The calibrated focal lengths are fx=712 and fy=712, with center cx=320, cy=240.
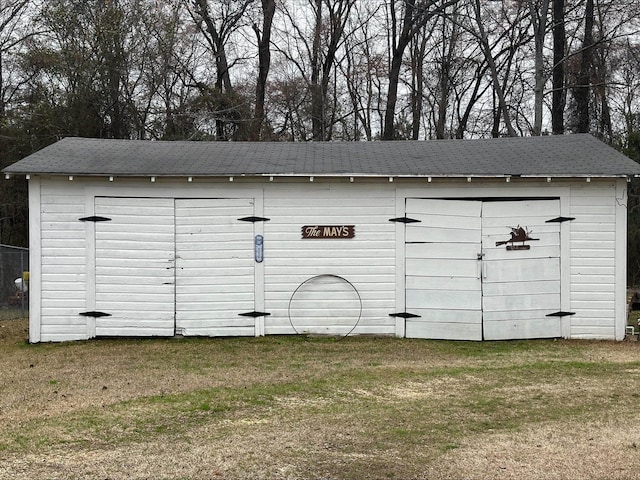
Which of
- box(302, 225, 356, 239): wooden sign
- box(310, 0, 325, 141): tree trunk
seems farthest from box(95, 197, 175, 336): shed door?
box(310, 0, 325, 141): tree trunk

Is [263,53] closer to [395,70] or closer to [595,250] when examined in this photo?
[395,70]

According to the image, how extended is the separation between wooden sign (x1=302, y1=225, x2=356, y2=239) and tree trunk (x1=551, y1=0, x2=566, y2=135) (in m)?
13.4

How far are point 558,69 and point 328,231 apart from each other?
15.0 meters

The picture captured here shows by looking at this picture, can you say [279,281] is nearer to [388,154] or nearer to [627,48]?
[388,154]

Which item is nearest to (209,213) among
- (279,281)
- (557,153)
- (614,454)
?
(279,281)

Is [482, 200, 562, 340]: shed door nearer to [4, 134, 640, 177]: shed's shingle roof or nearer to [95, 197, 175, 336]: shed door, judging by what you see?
[4, 134, 640, 177]: shed's shingle roof

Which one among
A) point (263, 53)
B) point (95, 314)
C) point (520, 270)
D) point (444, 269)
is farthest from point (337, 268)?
point (263, 53)

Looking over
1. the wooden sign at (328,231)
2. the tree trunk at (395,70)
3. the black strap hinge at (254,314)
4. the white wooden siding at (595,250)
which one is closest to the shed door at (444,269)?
the wooden sign at (328,231)

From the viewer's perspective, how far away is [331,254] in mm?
11086

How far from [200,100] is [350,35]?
24.0 feet

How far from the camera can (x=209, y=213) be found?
11.1 meters

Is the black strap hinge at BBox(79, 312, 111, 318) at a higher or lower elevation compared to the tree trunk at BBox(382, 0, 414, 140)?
lower

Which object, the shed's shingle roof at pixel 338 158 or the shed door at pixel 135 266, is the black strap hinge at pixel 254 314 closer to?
the shed door at pixel 135 266

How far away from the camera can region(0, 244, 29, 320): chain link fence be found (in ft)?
47.6
